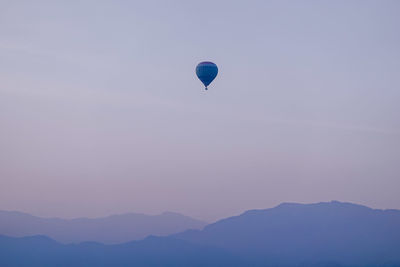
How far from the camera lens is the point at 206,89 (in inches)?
1999

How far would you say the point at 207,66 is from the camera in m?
51.5

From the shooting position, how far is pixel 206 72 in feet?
168

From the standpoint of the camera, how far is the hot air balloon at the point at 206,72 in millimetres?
51375

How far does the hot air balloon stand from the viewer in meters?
51.4

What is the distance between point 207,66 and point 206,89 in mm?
2364
